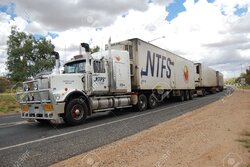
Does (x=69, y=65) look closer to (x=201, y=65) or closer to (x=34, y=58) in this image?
(x=201, y=65)

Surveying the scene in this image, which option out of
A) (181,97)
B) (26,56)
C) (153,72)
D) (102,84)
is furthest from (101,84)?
(26,56)

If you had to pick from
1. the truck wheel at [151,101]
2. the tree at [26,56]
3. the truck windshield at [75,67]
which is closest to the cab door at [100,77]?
the truck windshield at [75,67]

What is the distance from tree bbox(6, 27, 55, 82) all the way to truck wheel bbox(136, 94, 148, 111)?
30.1 m

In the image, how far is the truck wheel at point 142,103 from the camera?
1541 cm

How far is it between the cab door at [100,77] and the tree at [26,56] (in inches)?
1265

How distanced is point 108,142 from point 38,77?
16.6 feet

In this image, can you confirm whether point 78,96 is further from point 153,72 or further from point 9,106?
point 9,106

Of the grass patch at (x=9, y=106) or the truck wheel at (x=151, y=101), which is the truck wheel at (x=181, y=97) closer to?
the truck wheel at (x=151, y=101)

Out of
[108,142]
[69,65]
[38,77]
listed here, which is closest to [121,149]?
[108,142]

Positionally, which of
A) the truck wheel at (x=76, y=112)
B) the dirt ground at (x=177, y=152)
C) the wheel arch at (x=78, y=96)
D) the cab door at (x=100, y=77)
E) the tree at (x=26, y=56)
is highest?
the tree at (x=26, y=56)

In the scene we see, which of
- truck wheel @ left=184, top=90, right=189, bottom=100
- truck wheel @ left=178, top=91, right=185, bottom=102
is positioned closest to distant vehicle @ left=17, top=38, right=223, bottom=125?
truck wheel @ left=178, top=91, right=185, bottom=102

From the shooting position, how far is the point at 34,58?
4678cm

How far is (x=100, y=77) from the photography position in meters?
12.3

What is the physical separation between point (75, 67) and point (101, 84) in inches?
58.3
